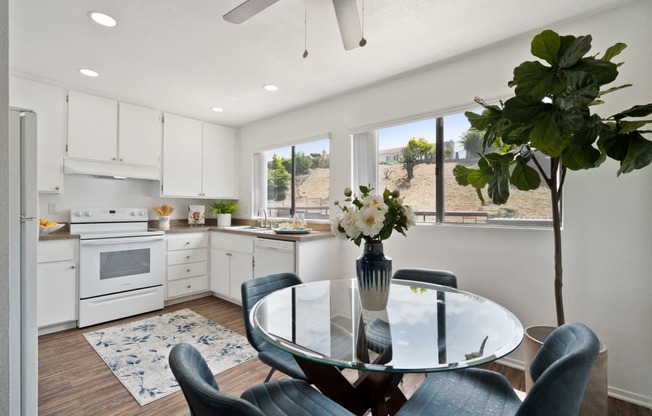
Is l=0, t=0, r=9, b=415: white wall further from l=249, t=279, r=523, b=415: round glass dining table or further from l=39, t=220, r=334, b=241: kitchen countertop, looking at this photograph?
l=39, t=220, r=334, b=241: kitchen countertop

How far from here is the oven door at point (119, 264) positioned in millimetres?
3092

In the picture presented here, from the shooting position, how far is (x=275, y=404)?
1.19 metres

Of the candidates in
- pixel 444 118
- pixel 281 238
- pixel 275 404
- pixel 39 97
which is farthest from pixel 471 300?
pixel 39 97

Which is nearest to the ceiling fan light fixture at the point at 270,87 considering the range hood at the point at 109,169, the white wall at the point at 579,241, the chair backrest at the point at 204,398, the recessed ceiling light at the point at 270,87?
the recessed ceiling light at the point at 270,87

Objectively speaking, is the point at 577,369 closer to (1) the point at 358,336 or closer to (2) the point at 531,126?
(1) the point at 358,336

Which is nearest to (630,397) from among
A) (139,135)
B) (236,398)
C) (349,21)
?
(236,398)

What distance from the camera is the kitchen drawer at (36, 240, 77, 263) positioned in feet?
9.41

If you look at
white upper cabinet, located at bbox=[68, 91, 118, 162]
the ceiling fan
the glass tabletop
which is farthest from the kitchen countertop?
the ceiling fan

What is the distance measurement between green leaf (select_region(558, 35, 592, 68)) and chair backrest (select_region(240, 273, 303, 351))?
6.32 ft

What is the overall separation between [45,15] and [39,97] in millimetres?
1442

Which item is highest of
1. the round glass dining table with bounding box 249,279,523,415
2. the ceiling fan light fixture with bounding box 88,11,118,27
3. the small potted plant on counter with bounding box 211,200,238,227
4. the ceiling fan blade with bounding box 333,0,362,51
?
the ceiling fan light fixture with bounding box 88,11,118,27

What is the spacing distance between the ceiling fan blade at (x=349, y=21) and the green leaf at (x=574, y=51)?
102 centimetres

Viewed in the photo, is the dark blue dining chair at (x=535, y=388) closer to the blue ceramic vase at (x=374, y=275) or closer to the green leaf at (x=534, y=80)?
the blue ceramic vase at (x=374, y=275)

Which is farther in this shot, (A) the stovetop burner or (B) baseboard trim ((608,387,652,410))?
(A) the stovetop burner
